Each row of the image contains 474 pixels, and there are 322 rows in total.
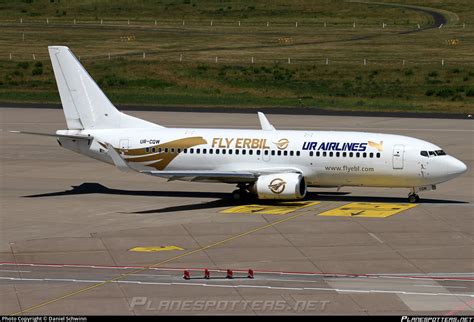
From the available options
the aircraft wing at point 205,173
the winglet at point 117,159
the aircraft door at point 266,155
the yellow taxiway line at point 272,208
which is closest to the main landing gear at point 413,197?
the yellow taxiway line at point 272,208

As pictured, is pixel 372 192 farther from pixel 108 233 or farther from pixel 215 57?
pixel 215 57

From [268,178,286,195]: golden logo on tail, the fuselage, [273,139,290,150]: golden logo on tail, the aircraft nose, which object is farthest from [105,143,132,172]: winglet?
the aircraft nose

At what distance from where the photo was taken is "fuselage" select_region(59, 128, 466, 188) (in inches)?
2441

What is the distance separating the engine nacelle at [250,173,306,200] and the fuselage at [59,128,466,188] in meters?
1.47

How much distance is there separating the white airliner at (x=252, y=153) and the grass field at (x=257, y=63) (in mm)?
44205

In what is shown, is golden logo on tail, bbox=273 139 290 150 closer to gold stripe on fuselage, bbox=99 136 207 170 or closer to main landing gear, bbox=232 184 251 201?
main landing gear, bbox=232 184 251 201

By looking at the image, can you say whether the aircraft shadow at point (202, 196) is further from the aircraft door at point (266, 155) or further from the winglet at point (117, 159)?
the winglet at point (117, 159)

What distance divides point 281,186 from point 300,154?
2.74m

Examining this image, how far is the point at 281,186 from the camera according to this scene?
201 ft

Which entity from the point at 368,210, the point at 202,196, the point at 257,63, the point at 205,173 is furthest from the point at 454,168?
the point at 257,63

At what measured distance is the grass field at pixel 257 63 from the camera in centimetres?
11762

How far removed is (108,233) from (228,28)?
134m

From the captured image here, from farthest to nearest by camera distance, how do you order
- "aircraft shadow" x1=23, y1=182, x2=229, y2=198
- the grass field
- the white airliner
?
the grass field < "aircraft shadow" x1=23, y1=182, x2=229, y2=198 < the white airliner

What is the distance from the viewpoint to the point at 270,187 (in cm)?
6141
